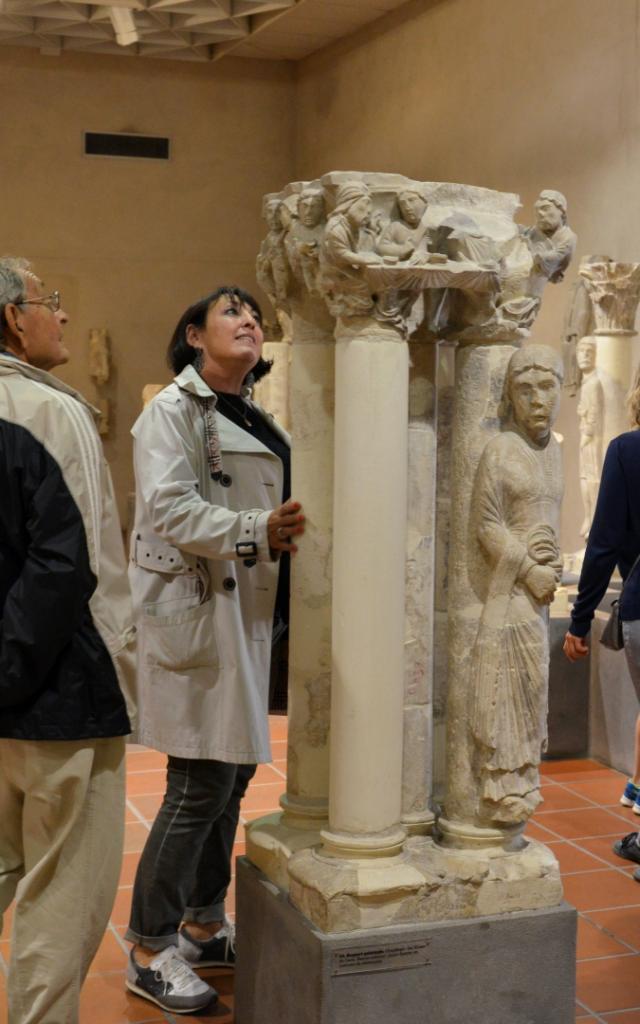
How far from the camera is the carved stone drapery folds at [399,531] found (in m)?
2.78

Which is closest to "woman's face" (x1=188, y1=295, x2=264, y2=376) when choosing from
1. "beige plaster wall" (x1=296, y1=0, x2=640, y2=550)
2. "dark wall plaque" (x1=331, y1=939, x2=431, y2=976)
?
"dark wall plaque" (x1=331, y1=939, x2=431, y2=976)

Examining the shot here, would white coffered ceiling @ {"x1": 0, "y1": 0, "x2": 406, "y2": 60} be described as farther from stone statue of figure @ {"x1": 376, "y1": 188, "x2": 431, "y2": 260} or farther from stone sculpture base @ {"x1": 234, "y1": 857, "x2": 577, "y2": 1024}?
stone sculpture base @ {"x1": 234, "y1": 857, "x2": 577, "y2": 1024}

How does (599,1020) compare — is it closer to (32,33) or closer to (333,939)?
(333,939)

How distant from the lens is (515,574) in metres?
2.94

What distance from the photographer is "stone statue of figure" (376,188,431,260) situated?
108 inches

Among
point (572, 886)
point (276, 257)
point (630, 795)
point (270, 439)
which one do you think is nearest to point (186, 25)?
point (630, 795)

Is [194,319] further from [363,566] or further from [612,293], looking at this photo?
[612,293]

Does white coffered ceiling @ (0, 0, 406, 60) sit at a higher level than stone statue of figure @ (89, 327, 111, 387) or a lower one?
higher

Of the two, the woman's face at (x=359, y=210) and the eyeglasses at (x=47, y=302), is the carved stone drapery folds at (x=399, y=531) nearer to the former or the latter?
the woman's face at (x=359, y=210)

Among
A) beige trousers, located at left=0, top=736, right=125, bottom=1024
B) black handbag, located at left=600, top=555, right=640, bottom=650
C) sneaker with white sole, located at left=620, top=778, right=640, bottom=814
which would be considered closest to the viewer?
beige trousers, located at left=0, top=736, right=125, bottom=1024

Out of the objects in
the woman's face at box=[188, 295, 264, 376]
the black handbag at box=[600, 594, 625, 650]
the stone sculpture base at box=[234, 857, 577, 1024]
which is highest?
the woman's face at box=[188, 295, 264, 376]

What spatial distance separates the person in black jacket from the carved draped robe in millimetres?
1191

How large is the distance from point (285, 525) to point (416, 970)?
1.01 metres

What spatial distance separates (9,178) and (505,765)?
11.5m
